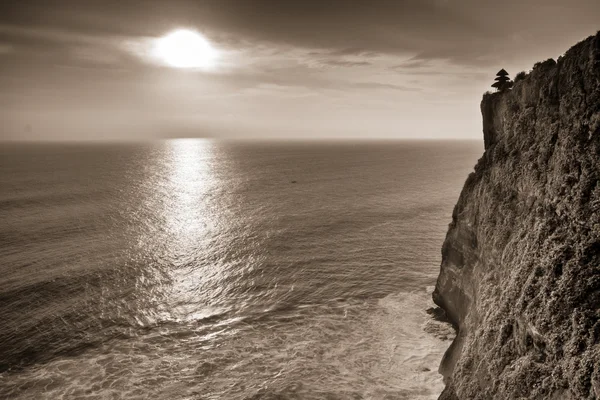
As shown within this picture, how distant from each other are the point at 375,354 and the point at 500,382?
41.0 feet

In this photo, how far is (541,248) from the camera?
1623 centimetres

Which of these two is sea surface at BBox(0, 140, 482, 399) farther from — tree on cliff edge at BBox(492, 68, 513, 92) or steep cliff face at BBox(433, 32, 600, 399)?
tree on cliff edge at BBox(492, 68, 513, 92)

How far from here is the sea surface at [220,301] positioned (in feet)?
82.4

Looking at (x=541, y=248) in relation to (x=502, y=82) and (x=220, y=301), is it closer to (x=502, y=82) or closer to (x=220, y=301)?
(x=502, y=82)

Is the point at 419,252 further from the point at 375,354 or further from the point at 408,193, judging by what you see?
the point at 408,193

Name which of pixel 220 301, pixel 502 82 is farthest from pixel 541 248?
pixel 220 301

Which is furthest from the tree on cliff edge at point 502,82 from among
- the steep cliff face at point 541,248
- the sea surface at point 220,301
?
the sea surface at point 220,301

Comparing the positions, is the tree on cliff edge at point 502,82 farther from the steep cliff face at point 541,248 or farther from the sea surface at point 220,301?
the sea surface at point 220,301

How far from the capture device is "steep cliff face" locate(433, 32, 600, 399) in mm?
13391

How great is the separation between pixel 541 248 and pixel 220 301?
2984 cm

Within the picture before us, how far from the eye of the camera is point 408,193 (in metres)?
86.7

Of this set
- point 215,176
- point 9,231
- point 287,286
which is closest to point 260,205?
point 287,286

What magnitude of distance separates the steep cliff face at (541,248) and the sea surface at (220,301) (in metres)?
8.23

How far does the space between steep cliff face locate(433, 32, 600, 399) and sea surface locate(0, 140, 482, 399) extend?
27.0ft
